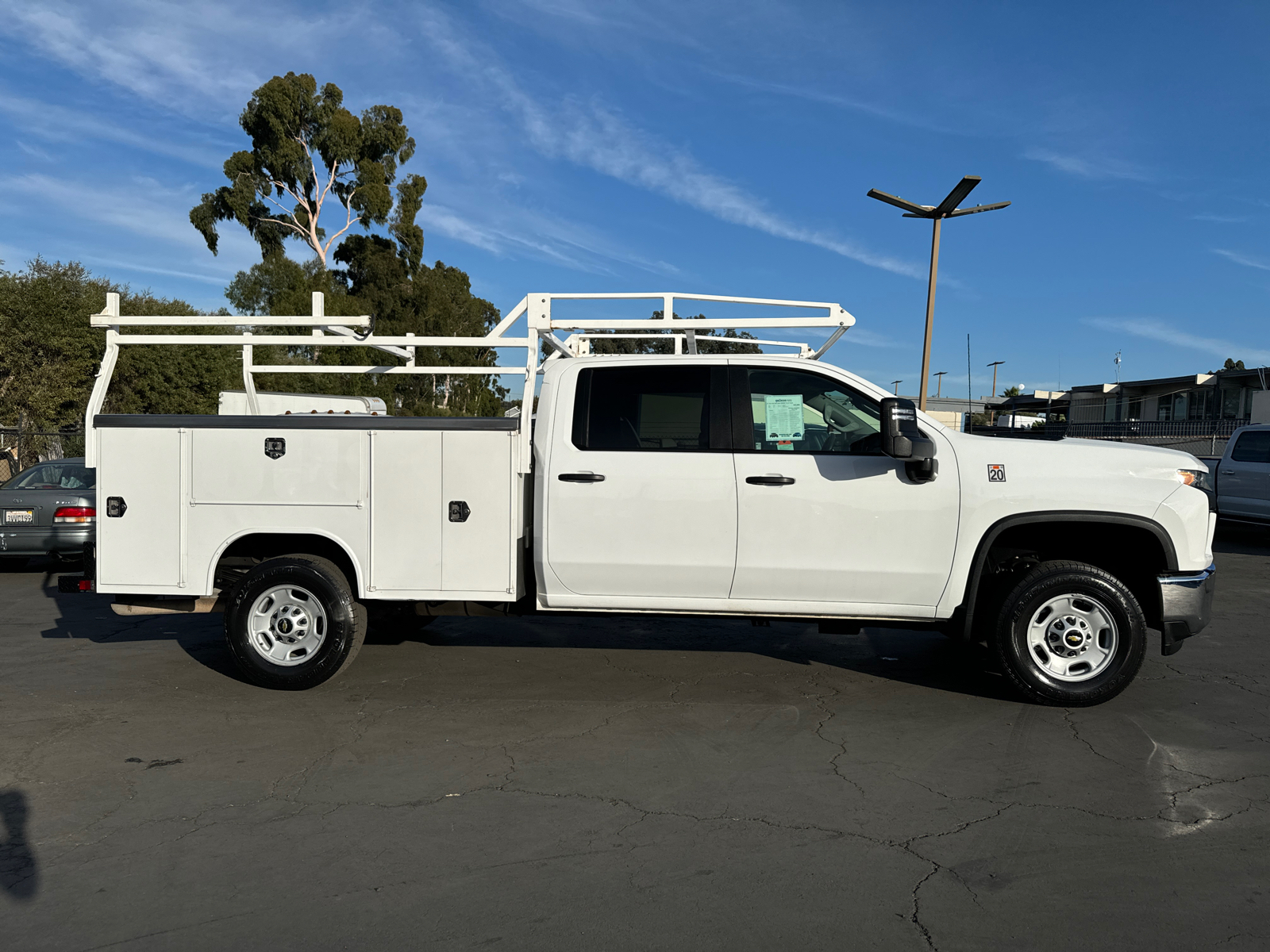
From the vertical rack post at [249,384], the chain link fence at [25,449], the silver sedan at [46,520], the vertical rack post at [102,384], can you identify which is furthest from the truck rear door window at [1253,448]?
the chain link fence at [25,449]

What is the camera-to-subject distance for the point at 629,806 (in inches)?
167

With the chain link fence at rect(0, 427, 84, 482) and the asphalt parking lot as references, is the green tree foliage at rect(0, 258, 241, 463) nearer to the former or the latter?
the chain link fence at rect(0, 427, 84, 482)

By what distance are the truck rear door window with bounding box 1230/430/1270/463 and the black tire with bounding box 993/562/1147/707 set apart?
1073 cm

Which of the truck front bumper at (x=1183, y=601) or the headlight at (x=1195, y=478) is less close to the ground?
the headlight at (x=1195, y=478)

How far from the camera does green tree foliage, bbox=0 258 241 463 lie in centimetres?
2202

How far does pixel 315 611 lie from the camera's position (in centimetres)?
604

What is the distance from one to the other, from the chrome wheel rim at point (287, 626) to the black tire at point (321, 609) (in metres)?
0.02

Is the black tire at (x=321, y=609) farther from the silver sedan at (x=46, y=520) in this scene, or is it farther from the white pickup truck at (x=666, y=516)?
the silver sedan at (x=46, y=520)

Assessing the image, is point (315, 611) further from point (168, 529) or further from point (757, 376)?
point (757, 376)

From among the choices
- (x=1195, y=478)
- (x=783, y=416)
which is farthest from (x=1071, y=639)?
(x=783, y=416)

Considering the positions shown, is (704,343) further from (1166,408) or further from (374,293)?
(1166,408)

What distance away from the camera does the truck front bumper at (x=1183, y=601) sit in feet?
17.9

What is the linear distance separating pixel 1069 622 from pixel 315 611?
4.50m

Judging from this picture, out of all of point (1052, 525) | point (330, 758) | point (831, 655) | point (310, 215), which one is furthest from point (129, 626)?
point (310, 215)
